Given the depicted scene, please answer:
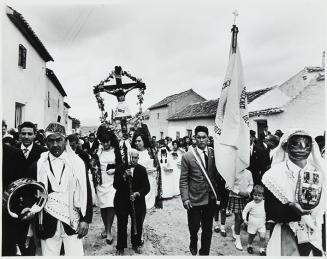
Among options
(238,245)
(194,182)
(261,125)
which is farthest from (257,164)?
(261,125)

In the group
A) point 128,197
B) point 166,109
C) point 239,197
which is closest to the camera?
point 128,197

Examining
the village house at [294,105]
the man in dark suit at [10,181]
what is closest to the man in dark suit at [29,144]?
the man in dark suit at [10,181]

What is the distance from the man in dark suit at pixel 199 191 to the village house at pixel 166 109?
29805mm

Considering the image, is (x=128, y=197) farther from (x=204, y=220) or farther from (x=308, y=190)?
(x=308, y=190)

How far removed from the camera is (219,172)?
14.2 ft

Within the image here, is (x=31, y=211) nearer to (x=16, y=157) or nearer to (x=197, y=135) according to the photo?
(x=16, y=157)

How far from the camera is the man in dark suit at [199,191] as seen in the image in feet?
13.9

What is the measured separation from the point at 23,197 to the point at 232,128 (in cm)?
279

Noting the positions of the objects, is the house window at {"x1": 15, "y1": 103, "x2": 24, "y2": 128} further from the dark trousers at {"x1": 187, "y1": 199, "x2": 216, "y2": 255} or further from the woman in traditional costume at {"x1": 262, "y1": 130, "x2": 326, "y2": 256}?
the woman in traditional costume at {"x1": 262, "y1": 130, "x2": 326, "y2": 256}

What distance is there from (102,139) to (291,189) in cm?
334

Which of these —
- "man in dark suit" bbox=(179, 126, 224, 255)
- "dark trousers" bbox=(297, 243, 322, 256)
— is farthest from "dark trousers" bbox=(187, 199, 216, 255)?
"dark trousers" bbox=(297, 243, 322, 256)

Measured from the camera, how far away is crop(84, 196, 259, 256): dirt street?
4.88 meters

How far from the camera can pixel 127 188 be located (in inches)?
187

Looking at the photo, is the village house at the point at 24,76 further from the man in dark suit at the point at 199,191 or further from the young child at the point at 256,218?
the young child at the point at 256,218
